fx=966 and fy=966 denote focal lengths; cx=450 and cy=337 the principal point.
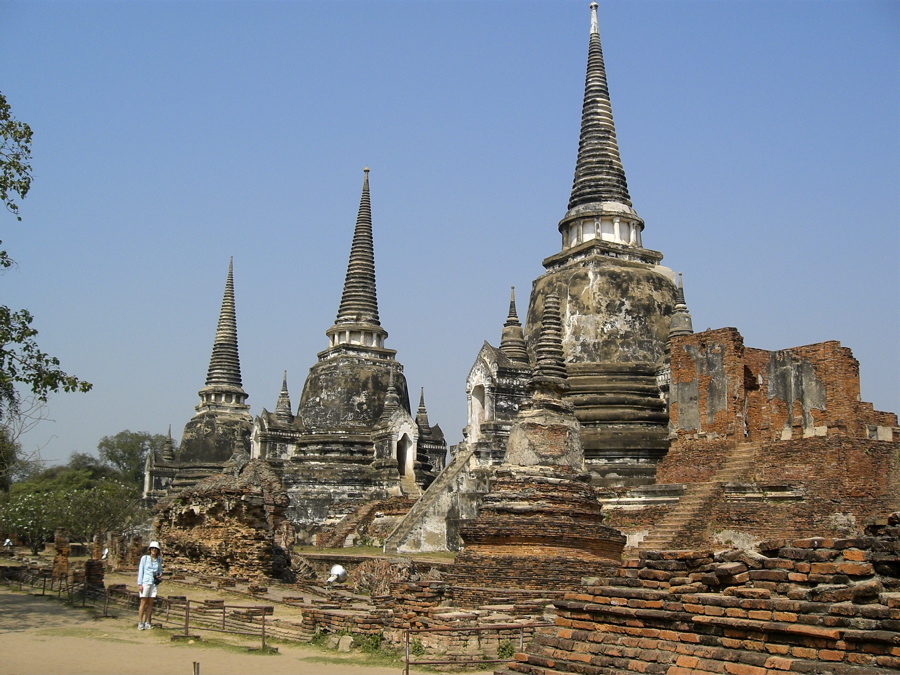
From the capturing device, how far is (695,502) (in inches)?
781

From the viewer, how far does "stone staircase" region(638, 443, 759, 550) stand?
63.3 ft

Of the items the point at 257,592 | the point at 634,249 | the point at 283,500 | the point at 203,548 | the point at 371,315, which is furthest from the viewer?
the point at 371,315

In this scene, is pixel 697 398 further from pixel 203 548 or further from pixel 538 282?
pixel 203 548

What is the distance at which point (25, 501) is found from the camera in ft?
131

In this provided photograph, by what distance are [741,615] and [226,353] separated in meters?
42.2

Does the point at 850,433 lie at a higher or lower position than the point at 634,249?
lower

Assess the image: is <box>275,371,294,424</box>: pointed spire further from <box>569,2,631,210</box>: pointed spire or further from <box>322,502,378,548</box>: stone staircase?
<box>569,2,631,210</box>: pointed spire

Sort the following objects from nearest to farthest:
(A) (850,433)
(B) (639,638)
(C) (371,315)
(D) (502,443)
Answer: (B) (639,638)
(A) (850,433)
(D) (502,443)
(C) (371,315)

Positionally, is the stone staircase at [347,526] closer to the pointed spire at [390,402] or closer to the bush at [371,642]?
the pointed spire at [390,402]

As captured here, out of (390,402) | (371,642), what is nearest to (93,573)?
(371,642)

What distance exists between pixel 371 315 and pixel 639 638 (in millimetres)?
31000

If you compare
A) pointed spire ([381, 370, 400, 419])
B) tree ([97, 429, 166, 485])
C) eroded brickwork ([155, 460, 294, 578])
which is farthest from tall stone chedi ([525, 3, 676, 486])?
tree ([97, 429, 166, 485])

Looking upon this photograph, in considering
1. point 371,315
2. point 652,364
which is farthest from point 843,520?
point 371,315

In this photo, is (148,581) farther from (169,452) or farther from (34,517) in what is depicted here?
(169,452)
